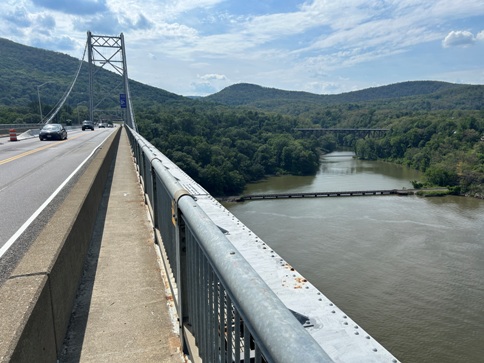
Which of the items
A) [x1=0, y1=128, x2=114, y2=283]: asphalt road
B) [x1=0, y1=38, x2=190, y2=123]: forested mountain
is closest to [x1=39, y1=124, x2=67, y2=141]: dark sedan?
[x1=0, y1=128, x2=114, y2=283]: asphalt road

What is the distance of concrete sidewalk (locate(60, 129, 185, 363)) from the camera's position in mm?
2986

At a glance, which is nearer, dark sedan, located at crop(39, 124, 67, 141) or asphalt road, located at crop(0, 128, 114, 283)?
asphalt road, located at crop(0, 128, 114, 283)

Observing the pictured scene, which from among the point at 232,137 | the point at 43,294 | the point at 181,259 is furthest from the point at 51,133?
the point at 232,137

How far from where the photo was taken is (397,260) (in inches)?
1118

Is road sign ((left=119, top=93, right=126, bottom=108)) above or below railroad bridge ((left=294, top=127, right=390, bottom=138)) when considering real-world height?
above

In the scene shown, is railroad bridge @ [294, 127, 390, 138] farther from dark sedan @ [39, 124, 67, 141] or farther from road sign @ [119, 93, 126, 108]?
dark sedan @ [39, 124, 67, 141]

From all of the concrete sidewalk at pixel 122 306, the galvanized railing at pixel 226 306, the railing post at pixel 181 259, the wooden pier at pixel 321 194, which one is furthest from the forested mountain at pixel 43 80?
the galvanized railing at pixel 226 306

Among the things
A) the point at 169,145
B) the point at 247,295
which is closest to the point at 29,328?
the point at 247,295

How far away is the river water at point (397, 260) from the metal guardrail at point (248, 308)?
17196 mm

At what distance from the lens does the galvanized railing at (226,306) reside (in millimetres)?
1046

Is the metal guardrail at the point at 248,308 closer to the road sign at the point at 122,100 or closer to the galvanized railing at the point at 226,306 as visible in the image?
the galvanized railing at the point at 226,306

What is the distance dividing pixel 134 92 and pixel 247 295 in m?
153

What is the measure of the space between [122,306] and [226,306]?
2356 mm

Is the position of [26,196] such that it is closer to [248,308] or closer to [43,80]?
Result: [248,308]
